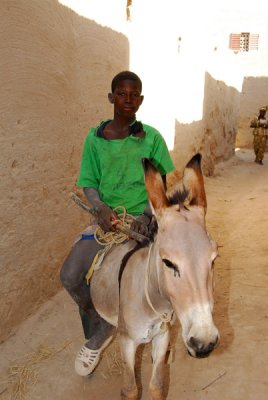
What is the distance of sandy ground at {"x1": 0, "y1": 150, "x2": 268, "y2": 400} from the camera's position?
3047 millimetres

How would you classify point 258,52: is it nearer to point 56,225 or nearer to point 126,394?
point 56,225

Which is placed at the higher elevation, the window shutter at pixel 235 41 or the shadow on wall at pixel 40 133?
the window shutter at pixel 235 41

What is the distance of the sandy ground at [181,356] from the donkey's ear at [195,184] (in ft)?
1.56

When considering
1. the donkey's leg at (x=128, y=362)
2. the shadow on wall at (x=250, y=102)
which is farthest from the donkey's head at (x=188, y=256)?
the shadow on wall at (x=250, y=102)

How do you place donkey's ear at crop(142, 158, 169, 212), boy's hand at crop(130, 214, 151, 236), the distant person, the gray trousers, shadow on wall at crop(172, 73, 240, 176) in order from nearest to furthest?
donkey's ear at crop(142, 158, 169, 212)
boy's hand at crop(130, 214, 151, 236)
the gray trousers
shadow on wall at crop(172, 73, 240, 176)
the distant person

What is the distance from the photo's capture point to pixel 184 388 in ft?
10.0

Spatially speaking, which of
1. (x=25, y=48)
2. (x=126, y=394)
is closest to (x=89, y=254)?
(x=126, y=394)

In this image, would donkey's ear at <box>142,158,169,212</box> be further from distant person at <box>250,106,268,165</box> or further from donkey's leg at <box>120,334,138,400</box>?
distant person at <box>250,106,268,165</box>

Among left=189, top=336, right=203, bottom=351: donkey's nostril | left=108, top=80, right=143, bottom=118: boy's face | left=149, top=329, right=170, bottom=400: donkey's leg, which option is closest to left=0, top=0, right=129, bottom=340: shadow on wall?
left=108, top=80, right=143, bottom=118: boy's face

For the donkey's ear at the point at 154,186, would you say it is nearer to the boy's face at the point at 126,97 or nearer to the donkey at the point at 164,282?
the donkey at the point at 164,282

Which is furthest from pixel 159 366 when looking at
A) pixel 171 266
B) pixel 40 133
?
pixel 40 133

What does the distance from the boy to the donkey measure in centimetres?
17

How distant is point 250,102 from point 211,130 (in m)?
9.60

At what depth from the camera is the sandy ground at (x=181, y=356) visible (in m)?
3.05
